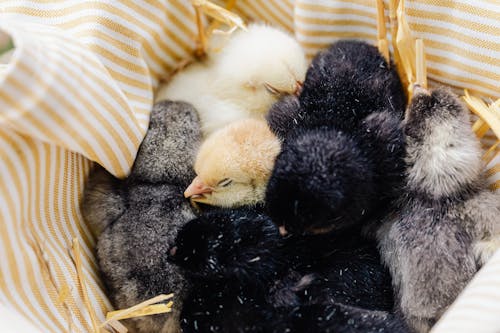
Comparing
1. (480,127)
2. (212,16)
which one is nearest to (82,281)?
(212,16)

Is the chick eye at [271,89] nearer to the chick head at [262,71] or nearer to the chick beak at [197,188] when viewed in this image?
the chick head at [262,71]

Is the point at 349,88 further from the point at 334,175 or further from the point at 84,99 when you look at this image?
the point at 84,99

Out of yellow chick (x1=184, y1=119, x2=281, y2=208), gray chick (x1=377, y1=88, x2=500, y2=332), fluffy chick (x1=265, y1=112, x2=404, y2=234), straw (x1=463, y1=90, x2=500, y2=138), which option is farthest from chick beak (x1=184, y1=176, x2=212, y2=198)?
straw (x1=463, y1=90, x2=500, y2=138)

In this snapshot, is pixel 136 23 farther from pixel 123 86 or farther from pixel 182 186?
pixel 182 186

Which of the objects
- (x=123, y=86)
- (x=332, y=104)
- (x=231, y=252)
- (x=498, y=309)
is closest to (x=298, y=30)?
(x=332, y=104)

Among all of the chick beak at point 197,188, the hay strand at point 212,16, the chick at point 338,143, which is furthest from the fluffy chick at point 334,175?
the hay strand at point 212,16

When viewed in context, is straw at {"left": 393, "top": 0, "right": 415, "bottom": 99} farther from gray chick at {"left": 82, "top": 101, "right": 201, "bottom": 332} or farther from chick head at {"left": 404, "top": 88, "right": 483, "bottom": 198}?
gray chick at {"left": 82, "top": 101, "right": 201, "bottom": 332}
